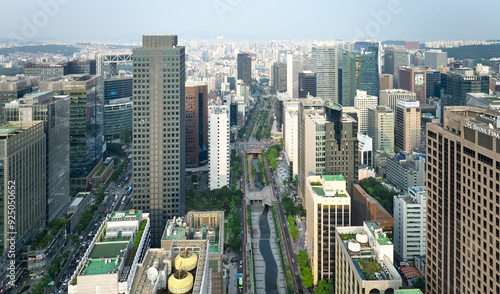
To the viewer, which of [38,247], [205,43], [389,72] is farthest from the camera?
[205,43]

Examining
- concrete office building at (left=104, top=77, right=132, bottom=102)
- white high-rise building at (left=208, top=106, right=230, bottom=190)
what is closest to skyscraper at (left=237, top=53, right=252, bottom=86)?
concrete office building at (left=104, top=77, right=132, bottom=102)

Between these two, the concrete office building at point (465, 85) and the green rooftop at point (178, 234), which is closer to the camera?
the green rooftop at point (178, 234)

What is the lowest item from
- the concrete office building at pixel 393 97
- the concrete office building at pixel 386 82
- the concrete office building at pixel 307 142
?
the concrete office building at pixel 307 142

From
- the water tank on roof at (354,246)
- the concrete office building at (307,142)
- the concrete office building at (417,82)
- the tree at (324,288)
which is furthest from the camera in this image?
the concrete office building at (417,82)

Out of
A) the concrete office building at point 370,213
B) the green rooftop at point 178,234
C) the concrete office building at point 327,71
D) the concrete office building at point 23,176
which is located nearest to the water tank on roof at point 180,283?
the green rooftop at point 178,234

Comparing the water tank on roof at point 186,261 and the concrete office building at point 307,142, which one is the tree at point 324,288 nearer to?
the concrete office building at point 307,142

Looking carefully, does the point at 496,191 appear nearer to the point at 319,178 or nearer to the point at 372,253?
the point at 372,253

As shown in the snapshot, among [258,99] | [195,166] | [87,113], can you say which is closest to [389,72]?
[258,99]

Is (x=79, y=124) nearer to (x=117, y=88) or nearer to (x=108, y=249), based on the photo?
(x=108, y=249)
